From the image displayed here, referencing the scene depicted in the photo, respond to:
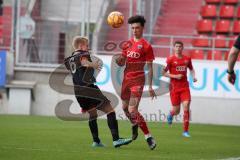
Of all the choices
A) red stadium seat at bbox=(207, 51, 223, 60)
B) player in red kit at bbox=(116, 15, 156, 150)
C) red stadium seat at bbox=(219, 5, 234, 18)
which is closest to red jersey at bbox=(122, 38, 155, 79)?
player in red kit at bbox=(116, 15, 156, 150)

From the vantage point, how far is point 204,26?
89.9 ft

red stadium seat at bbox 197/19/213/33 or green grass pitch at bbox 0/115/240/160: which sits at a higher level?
red stadium seat at bbox 197/19/213/33

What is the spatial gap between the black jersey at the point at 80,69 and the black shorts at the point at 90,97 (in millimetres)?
100

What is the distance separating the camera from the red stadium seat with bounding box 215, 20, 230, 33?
89.1 ft

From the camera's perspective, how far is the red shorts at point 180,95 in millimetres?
17422

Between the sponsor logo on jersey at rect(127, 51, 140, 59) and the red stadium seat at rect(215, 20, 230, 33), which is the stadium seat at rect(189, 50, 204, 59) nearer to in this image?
the red stadium seat at rect(215, 20, 230, 33)

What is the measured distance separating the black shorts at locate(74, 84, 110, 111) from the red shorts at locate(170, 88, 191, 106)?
197 inches

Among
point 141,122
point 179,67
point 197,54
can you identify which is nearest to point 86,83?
point 141,122

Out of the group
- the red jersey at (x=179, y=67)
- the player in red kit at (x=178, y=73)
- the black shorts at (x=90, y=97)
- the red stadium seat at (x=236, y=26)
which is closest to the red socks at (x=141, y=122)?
the black shorts at (x=90, y=97)

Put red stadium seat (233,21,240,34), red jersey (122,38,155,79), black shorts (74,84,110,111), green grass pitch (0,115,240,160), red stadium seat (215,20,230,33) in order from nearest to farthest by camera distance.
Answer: green grass pitch (0,115,240,160) → black shorts (74,84,110,111) → red jersey (122,38,155,79) → red stadium seat (233,21,240,34) → red stadium seat (215,20,230,33)

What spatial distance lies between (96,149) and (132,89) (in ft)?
4.78

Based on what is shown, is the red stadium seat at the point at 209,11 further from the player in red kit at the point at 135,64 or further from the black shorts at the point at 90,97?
the black shorts at the point at 90,97

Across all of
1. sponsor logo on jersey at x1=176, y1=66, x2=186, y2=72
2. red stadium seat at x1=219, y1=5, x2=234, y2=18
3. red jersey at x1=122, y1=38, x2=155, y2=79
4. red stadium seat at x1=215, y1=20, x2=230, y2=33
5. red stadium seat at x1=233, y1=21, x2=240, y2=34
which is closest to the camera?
red jersey at x1=122, y1=38, x2=155, y2=79

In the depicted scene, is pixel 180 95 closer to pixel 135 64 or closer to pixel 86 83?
pixel 135 64
